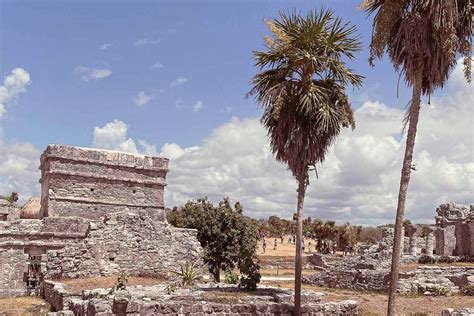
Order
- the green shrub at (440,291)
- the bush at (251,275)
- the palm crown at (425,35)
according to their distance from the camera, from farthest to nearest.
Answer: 1. the green shrub at (440,291)
2. the bush at (251,275)
3. the palm crown at (425,35)

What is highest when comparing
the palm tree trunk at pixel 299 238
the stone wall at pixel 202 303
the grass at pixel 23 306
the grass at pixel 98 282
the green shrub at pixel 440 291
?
the palm tree trunk at pixel 299 238

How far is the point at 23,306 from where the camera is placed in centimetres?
1866

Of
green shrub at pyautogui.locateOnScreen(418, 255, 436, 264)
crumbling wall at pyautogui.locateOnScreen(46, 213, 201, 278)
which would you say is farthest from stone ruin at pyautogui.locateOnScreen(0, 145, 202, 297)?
green shrub at pyautogui.locateOnScreen(418, 255, 436, 264)

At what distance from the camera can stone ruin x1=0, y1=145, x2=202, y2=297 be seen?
2142cm

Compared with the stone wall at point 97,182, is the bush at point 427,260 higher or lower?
lower

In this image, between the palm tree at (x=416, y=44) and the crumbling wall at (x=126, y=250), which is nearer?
the palm tree at (x=416, y=44)

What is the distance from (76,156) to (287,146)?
A: 2265 cm

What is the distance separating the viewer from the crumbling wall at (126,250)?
20828 millimetres

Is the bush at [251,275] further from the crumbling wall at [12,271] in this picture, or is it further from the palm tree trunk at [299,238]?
the crumbling wall at [12,271]

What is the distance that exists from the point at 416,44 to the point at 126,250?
1512cm

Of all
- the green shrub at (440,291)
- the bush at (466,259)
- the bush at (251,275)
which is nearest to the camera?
the bush at (251,275)

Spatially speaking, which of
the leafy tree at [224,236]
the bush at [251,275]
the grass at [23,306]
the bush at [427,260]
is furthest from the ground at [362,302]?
the bush at [427,260]

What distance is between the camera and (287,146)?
1392 cm

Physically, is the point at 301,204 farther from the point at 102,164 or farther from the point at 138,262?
the point at 102,164
